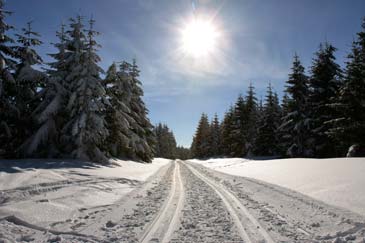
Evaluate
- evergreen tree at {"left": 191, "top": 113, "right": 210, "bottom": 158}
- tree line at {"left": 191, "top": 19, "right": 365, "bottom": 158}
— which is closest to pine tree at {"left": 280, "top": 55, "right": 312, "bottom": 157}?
tree line at {"left": 191, "top": 19, "right": 365, "bottom": 158}

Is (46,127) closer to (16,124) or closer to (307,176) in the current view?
(16,124)

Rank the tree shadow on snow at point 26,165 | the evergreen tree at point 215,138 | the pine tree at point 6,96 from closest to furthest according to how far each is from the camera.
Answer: the tree shadow on snow at point 26,165 → the pine tree at point 6,96 → the evergreen tree at point 215,138

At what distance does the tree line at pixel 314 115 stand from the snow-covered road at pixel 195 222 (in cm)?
1423

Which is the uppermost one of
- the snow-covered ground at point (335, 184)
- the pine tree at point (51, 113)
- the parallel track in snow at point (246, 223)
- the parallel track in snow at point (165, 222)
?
the pine tree at point (51, 113)

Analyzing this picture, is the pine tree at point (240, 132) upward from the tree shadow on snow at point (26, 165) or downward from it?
upward

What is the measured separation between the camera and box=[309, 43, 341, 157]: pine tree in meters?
24.2

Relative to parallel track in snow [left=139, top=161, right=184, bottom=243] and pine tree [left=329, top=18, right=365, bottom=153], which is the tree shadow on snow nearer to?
parallel track in snow [left=139, top=161, right=184, bottom=243]

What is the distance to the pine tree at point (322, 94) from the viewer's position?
2422 centimetres

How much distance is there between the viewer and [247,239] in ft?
15.6

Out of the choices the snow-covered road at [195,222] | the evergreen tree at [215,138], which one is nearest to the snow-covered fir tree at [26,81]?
the snow-covered road at [195,222]

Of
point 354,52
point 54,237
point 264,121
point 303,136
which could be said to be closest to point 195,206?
point 54,237

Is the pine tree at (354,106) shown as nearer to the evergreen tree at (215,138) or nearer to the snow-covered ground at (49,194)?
the snow-covered ground at (49,194)

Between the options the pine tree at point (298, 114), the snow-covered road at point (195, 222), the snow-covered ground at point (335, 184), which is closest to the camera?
the snow-covered road at point (195, 222)

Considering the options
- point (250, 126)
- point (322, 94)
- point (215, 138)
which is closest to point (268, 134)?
point (250, 126)
